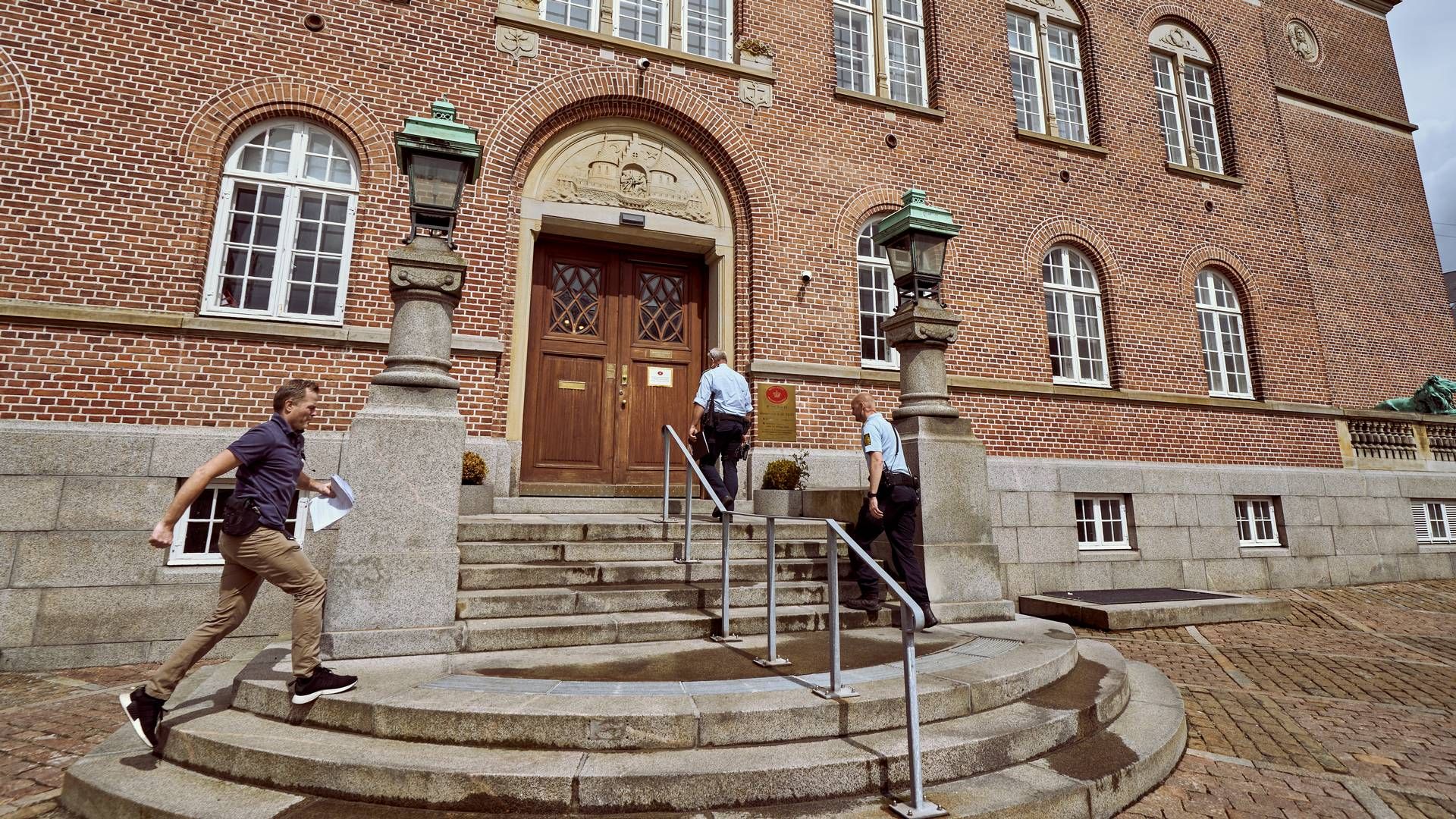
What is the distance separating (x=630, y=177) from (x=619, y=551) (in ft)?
17.0

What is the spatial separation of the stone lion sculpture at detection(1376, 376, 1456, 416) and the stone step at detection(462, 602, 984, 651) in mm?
13638

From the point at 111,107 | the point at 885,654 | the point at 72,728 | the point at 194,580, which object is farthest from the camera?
the point at 111,107

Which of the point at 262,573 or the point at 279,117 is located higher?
the point at 279,117

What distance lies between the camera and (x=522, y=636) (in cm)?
443

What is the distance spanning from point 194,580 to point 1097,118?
13902mm

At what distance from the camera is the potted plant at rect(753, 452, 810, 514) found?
7.50 meters

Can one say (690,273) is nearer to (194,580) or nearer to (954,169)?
(954,169)

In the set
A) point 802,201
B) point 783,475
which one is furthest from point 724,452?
point 802,201

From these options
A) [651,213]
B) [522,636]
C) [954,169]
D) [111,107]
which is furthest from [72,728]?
[954,169]

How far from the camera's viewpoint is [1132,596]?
810 cm

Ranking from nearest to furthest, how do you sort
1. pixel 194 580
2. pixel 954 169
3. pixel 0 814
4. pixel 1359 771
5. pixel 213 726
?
pixel 0 814
pixel 213 726
pixel 1359 771
pixel 194 580
pixel 954 169

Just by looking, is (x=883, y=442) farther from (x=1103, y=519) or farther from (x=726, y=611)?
(x=1103, y=519)

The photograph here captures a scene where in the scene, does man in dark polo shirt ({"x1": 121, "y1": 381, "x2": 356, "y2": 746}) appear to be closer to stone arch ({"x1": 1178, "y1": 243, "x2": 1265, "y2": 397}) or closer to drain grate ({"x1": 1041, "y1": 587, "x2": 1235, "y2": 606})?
drain grate ({"x1": 1041, "y1": 587, "x2": 1235, "y2": 606})

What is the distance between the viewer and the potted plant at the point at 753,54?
9.26 m
